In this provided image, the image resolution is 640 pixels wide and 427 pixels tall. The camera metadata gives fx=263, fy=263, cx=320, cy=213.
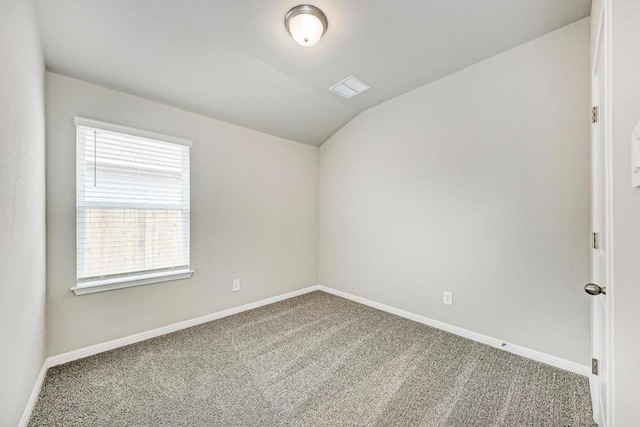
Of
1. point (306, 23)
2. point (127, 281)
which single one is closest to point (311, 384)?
point (127, 281)

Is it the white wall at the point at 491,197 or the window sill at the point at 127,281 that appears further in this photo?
the window sill at the point at 127,281

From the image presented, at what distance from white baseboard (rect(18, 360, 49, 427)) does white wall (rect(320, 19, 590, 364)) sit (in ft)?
9.52

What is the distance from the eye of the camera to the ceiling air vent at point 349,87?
8.78 feet

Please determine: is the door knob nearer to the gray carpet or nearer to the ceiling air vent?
the gray carpet

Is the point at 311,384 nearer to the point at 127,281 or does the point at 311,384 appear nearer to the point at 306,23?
the point at 127,281

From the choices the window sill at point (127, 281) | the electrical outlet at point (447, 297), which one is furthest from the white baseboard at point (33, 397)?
the electrical outlet at point (447, 297)

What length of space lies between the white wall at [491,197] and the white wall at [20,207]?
2889 mm

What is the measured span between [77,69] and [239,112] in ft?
4.26

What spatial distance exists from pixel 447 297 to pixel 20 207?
3.21m

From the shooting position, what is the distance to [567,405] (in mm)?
1605

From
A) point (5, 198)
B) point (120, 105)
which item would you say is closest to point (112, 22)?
point (120, 105)

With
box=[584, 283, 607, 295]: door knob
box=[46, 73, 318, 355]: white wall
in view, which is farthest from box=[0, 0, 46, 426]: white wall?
box=[584, 283, 607, 295]: door knob

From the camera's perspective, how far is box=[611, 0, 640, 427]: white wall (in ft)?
2.57

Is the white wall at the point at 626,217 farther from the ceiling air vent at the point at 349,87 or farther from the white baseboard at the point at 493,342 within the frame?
the ceiling air vent at the point at 349,87
